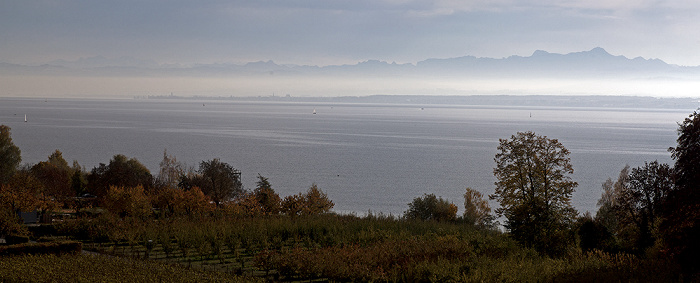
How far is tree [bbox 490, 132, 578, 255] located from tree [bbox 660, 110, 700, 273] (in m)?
7.26

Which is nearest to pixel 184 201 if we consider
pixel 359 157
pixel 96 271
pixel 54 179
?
pixel 96 271

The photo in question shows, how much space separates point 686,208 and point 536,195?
9664mm

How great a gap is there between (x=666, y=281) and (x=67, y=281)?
13637mm

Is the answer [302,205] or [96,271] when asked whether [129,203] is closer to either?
[302,205]

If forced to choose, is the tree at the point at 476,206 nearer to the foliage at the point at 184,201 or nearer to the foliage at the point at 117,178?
the foliage at the point at 117,178

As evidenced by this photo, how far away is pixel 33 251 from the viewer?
19000 millimetres

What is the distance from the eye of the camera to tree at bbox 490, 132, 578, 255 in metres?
23.2

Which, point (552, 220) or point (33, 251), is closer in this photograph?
point (33, 251)

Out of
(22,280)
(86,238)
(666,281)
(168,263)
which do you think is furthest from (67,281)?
(666,281)

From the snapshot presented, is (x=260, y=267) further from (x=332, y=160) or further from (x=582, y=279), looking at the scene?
(x=332, y=160)

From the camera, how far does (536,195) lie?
977 inches

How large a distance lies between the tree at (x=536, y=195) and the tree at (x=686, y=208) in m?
7.26

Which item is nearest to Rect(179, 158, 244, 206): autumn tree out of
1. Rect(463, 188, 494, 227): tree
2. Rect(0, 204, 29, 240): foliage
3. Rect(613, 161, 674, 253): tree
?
Rect(463, 188, 494, 227): tree

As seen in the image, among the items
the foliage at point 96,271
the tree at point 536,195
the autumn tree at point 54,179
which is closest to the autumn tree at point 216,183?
the autumn tree at point 54,179
